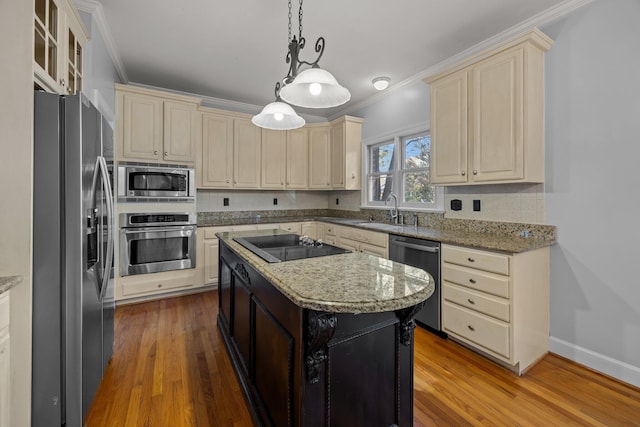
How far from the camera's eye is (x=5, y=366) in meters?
1.16

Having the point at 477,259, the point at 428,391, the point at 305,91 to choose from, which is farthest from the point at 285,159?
the point at 428,391

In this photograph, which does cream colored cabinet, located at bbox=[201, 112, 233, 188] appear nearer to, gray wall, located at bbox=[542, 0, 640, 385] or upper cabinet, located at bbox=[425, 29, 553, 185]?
Result: upper cabinet, located at bbox=[425, 29, 553, 185]

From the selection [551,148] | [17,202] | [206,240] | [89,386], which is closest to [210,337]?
[89,386]

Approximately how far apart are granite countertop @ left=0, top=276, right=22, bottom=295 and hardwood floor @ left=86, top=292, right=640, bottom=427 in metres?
0.94

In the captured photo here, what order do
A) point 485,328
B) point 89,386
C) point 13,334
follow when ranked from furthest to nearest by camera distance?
point 485,328 < point 89,386 < point 13,334

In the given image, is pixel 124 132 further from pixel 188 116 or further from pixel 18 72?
pixel 18 72

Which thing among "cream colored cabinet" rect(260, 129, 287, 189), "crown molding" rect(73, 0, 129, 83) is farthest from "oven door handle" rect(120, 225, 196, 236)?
"crown molding" rect(73, 0, 129, 83)

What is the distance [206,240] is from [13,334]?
250cm

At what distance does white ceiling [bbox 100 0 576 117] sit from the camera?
7.42 ft

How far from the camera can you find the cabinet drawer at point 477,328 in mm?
2059

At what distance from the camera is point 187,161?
3.62 metres

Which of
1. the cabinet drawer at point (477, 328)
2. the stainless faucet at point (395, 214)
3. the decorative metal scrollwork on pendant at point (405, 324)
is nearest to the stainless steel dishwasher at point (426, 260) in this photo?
the cabinet drawer at point (477, 328)

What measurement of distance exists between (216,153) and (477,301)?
3.53 meters

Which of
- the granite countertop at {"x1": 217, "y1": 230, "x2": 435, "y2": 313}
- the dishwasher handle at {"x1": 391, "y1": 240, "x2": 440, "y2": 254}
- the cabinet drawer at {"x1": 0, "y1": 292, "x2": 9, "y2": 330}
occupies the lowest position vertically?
the cabinet drawer at {"x1": 0, "y1": 292, "x2": 9, "y2": 330}
